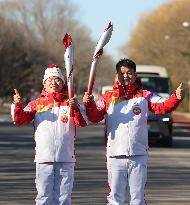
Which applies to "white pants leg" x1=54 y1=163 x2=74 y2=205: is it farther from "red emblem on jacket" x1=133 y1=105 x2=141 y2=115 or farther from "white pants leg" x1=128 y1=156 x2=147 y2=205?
"red emblem on jacket" x1=133 y1=105 x2=141 y2=115

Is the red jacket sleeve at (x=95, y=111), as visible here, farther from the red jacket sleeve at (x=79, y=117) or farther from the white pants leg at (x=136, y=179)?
the white pants leg at (x=136, y=179)

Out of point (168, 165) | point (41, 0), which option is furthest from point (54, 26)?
point (168, 165)

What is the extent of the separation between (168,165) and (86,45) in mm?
96076

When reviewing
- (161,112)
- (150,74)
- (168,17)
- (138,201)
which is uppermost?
(168,17)

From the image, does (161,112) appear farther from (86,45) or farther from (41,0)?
(86,45)

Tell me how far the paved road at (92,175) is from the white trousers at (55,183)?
3111mm

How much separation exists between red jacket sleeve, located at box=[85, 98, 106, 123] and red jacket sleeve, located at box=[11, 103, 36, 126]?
626 mm

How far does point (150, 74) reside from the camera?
30.7m

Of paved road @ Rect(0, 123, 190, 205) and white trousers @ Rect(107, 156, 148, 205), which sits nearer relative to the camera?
white trousers @ Rect(107, 156, 148, 205)

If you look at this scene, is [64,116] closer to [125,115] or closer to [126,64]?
[125,115]

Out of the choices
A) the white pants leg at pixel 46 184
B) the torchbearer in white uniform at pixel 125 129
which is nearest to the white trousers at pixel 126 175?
the torchbearer in white uniform at pixel 125 129

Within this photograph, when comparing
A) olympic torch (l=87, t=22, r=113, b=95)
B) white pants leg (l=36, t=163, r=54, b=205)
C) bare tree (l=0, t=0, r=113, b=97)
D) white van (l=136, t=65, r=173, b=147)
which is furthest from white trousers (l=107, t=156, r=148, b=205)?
bare tree (l=0, t=0, r=113, b=97)

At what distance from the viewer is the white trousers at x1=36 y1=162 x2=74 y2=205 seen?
9.27 m

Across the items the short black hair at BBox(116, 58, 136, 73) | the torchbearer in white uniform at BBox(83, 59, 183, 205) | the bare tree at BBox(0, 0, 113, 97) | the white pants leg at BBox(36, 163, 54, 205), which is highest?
the bare tree at BBox(0, 0, 113, 97)
